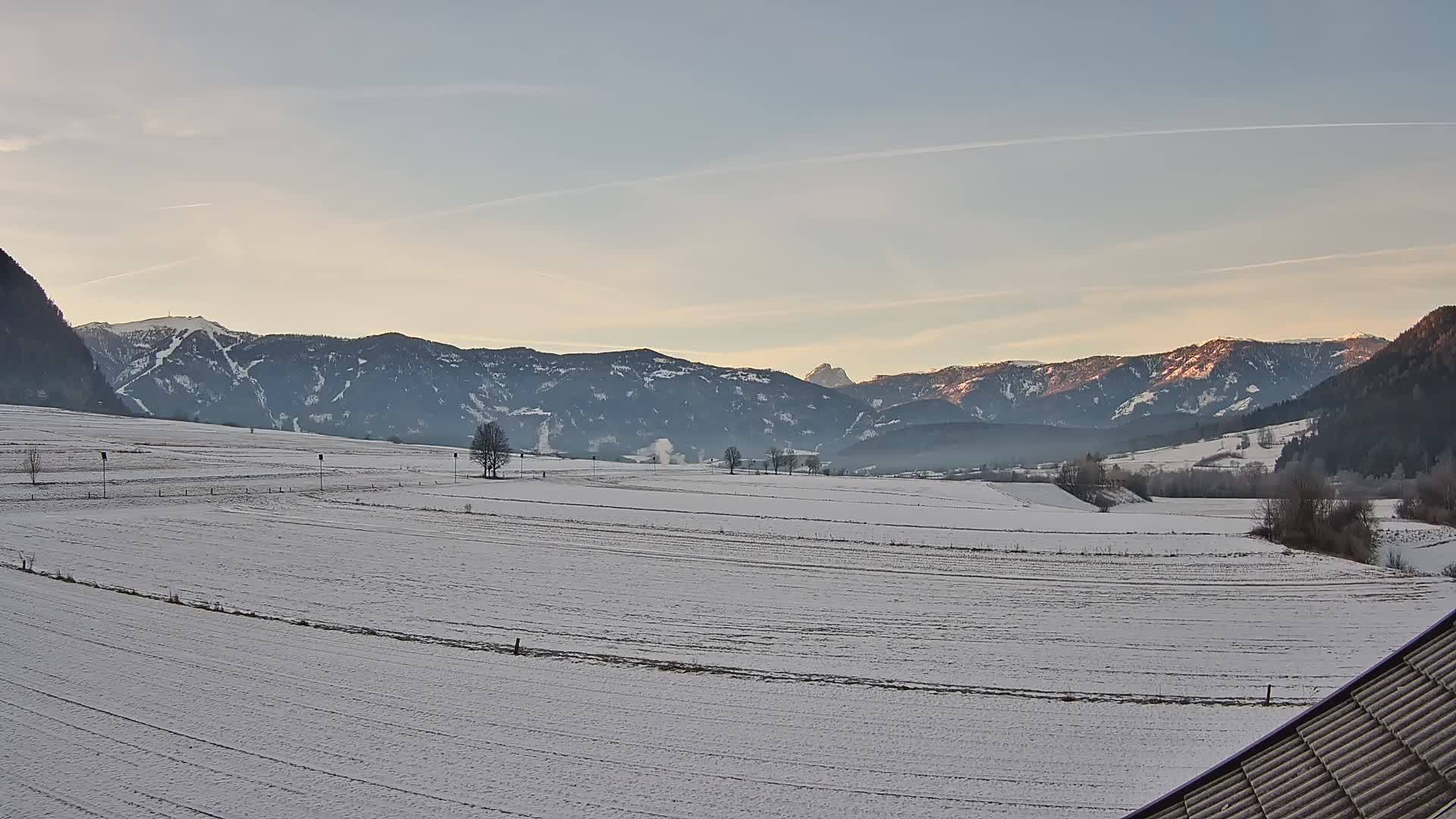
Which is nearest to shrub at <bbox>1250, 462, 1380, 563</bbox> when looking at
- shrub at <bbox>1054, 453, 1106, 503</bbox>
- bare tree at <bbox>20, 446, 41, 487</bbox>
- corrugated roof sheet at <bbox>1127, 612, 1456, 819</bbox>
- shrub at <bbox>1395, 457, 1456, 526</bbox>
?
shrub at <bbox>1395, 457, 1456, 526</bbox>

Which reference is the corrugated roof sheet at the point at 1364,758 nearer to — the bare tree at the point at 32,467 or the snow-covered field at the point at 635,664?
the snow-covered field at the point at 635,664

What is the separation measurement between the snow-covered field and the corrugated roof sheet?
24.7 ft

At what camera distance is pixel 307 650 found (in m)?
26.6

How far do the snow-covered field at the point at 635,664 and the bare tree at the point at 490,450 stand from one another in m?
63.6

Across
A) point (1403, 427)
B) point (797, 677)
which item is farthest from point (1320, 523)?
point (1403, 427)

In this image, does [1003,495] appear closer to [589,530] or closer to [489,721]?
[589,530]

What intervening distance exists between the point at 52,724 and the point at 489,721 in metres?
9.12

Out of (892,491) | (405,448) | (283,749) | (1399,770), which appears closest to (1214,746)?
(1399,770)

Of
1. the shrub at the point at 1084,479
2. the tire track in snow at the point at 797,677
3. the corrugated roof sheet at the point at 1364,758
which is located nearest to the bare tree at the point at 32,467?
the tire track in snow at the point at 797,677

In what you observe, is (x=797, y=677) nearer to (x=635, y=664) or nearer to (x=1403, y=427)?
(x=635, y=664)

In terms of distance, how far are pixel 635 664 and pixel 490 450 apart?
108 metres

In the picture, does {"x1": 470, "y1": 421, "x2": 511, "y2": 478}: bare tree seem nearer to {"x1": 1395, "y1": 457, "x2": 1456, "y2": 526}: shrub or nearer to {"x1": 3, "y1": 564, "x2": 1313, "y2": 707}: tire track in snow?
{"x1": 3, "y1": 564, "x2": 1313, "y2": 707}: tire track in snow

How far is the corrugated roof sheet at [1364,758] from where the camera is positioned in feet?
24.2

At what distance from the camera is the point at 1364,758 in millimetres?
8055
